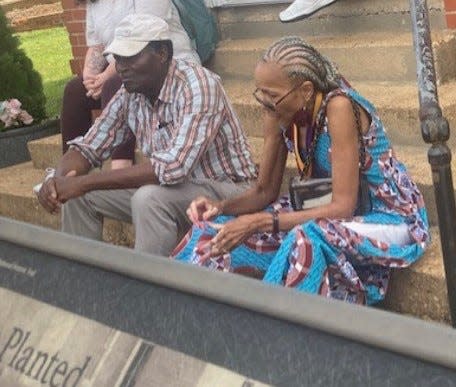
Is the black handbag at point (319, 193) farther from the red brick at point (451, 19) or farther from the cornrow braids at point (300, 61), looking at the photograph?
the red brick at point (451, 19)

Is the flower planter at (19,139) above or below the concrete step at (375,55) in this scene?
below

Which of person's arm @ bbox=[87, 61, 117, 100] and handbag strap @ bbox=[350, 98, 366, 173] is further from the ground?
handbag strap @ bbox=[350, 98, 366, 173]

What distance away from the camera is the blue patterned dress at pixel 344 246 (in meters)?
3.49

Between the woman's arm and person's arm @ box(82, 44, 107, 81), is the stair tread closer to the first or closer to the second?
person's arm @ box(82, 44, 107, 81)

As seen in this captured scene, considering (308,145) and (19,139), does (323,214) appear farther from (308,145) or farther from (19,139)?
(19,139)

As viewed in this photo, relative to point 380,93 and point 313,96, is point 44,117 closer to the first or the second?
point 380,93

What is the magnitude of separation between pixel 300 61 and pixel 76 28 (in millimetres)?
3994

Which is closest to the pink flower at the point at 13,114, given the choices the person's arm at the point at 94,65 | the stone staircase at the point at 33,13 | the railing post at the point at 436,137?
the person's arm at the point at 94,65

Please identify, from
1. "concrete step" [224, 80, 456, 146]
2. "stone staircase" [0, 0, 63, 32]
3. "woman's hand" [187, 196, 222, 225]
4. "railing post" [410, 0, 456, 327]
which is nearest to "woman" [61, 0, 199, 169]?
"concrete step" [224, 80, 456, 146]

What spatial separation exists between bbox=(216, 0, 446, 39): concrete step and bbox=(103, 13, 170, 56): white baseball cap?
175 cm

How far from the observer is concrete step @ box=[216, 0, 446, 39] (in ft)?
18.3

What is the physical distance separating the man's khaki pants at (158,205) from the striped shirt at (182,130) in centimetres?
6

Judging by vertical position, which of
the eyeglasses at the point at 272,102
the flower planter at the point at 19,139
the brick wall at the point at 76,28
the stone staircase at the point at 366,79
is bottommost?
the flower planter at the point at 19,139

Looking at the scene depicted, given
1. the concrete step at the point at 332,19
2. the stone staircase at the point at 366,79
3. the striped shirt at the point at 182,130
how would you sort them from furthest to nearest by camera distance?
the concrete step at the point at 332,19 < the striped shirt at the point at 182,130 < the stone staircase at the point at 366,79
